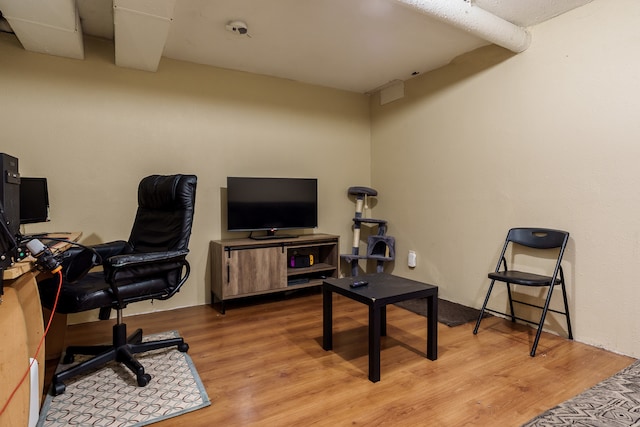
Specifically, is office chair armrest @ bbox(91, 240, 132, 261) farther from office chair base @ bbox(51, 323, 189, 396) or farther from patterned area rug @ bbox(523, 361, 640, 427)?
patterned area rug @ bbox(523, 361, 640, 427)

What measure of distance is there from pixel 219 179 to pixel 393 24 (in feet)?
6.75

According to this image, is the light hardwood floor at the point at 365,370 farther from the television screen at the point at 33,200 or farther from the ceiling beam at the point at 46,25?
the ceiling beam at the point at 46,25

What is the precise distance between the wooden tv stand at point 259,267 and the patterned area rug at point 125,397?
1.00m

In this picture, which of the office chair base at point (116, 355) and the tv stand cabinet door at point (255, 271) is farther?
the tv stand cabinet door at point (255, 271)

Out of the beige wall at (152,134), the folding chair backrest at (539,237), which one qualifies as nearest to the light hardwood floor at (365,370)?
the folding chair backrest at (539,237)

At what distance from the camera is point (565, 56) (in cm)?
244

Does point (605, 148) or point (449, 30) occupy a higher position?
point (449, 30)

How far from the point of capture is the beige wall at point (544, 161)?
2180mm

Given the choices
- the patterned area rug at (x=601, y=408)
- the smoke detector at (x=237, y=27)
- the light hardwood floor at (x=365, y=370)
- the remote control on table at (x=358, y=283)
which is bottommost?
the light hardwood floor at (x=365, y=370)

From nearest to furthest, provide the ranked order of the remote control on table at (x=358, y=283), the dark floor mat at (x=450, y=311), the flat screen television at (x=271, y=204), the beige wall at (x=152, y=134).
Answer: the remote control on table at (x=358, y=283), the beige wall at (x=152, y=134), the dark floor mat at (x=450, y=311), the flat screen television at (x=271, y=204)

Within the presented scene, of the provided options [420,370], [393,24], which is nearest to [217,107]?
[393,24]

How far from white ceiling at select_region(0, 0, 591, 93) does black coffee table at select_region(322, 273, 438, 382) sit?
5.60 feet

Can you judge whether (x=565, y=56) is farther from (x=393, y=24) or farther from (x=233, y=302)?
(x=233, y=302)

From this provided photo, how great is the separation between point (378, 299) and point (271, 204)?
1.85 metres
